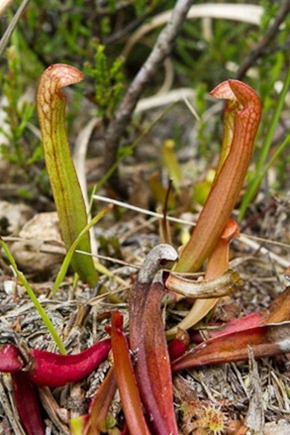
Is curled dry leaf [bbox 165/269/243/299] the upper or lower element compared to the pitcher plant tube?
lower

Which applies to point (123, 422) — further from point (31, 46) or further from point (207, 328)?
point (31, 46)

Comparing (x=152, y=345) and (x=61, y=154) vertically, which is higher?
(x=61, y=154)

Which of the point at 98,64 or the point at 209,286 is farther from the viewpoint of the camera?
the point at 98,64

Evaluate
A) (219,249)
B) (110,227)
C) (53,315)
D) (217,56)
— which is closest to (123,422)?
(53,315)

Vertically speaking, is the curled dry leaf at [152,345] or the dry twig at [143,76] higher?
the dry twig at [143,76]

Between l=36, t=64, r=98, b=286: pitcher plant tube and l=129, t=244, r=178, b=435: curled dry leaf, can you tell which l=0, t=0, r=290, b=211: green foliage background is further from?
l=129, t=244, r=178, b=435: curled dry leaf

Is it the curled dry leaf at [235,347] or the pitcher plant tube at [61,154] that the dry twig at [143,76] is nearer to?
the pitcher plant tube at [61,154]

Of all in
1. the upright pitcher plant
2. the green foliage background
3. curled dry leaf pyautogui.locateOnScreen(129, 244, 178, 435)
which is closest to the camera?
curled dry leaf pyautogui.locateOnScreen(129, 244, 178, 435)

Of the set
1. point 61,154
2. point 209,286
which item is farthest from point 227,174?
point 61,154

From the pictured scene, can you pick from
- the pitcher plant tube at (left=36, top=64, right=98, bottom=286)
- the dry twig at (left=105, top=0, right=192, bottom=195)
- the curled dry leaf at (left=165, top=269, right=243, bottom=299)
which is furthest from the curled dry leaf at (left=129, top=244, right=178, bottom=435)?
the dry twig at (left=105, top=0, right=192, bottom=195)

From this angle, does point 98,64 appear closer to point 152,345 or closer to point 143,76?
point 143,76

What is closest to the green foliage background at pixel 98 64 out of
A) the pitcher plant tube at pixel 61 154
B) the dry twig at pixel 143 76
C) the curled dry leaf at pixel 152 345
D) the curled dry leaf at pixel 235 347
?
the dry twig at pixel 143 76

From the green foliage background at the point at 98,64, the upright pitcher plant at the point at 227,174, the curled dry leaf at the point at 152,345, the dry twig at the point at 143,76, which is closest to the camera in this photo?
the curled dry leaf at the point at 152,345
